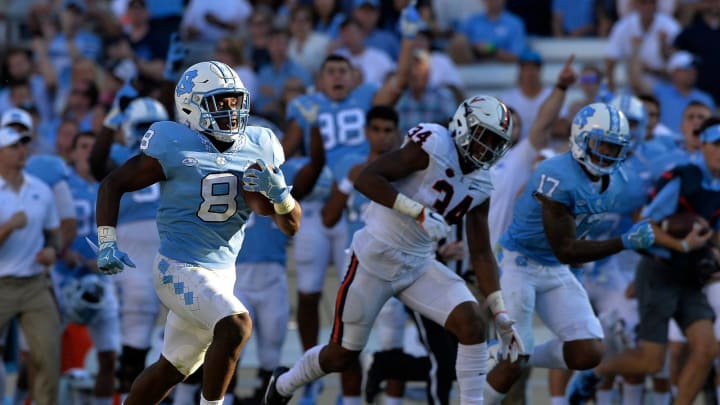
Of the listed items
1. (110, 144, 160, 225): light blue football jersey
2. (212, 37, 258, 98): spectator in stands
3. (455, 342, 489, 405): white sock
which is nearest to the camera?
(455, 342, 489, 405): white sock

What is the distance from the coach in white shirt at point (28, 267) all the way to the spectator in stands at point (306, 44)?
4.09 metres

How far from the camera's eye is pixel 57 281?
9.22 metres

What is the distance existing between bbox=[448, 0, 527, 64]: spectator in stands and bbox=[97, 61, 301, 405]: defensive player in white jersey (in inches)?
250

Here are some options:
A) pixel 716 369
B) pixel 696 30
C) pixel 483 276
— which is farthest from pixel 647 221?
pixel 696 30

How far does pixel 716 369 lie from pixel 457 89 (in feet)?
11.6

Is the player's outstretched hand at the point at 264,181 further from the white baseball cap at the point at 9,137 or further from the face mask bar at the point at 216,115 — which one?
the white baseball cap at the point at 9,137

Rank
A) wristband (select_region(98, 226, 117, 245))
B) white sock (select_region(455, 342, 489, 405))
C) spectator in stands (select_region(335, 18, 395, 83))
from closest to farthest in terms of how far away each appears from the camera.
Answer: wristband (select_region(98, 226, 117, 245)), white sock (select_region(455, 342, 489, 405)), spectator in stands (select_region(335, 18, 395, 83))

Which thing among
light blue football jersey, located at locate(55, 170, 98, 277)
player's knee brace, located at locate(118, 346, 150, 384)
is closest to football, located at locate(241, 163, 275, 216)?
player's knee brace, located at locate(118, 346, 150, 384)

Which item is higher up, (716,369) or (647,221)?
(647,221)

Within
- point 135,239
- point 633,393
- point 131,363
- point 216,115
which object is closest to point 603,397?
point 633,393

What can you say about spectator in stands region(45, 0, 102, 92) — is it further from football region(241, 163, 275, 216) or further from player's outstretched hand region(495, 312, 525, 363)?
football region(241, 163, 275, 216)

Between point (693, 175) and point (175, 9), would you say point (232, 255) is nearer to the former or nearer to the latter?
point (693, 175)

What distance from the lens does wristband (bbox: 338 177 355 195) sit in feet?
28.0

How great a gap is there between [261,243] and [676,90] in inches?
166
